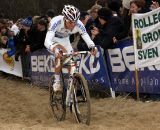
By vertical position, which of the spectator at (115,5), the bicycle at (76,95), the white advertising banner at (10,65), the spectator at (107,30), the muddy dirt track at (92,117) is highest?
the spectator at (115,5)

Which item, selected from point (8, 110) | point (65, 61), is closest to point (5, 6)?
point (8, 110)

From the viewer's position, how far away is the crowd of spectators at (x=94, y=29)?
10742 mm

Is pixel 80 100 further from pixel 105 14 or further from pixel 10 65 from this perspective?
pixel 10 65

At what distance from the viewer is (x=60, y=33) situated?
9.42 metres

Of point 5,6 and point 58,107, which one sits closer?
point 58,107

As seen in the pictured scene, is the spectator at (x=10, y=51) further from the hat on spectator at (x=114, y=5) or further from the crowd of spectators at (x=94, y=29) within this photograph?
the hat on spectator at (x=114, y=5)

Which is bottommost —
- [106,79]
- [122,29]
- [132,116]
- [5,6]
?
[132,116]

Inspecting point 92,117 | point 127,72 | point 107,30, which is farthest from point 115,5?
point 92,117

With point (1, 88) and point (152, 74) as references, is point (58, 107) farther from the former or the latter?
point (1, 88)

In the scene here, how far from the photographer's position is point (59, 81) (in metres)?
9.20

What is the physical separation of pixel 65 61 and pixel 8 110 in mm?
2720

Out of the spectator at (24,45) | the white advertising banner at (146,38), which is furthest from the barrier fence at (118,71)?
the spectator at (24,45)

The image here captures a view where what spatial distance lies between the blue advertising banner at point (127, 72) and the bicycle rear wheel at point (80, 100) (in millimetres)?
1937

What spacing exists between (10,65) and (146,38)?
7834 mm
